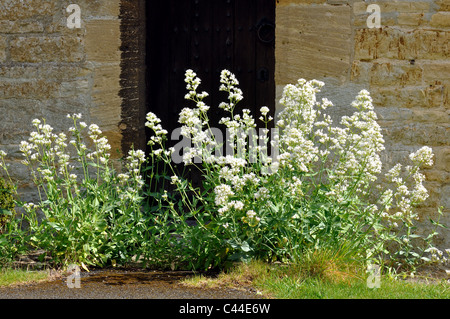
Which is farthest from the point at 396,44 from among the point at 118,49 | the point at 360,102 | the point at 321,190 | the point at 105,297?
the point at 105,297

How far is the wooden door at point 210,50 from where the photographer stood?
17.9 feet

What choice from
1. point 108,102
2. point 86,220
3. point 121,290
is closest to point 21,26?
point 108,102

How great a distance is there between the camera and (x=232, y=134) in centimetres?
411

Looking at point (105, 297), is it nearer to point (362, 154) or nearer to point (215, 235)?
point (215, 235)

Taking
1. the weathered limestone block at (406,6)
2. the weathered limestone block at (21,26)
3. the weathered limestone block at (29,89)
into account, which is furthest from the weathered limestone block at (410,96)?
the weathered limestone block at (21,26)

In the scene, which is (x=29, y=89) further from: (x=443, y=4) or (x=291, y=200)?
(x=443, y=4)

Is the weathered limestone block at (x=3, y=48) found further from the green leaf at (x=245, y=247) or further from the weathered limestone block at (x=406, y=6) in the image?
the weathered limestone block at (x=406, y=6)

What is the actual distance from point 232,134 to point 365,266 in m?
1.22

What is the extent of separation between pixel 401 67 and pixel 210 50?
1684 millimetres

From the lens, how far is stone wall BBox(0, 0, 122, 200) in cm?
509

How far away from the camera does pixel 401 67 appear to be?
15.6ft

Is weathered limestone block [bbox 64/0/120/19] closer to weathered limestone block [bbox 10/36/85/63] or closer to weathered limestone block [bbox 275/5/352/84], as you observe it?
weathered limestone block [bbox 10/36/85/63]

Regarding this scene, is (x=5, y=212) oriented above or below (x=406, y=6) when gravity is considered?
below

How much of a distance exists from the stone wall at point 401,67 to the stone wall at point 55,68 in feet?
5.17
